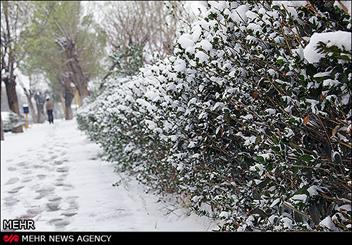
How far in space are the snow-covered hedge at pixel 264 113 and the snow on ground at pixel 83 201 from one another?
0.79 meters

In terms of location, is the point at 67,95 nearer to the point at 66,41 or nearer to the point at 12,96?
the point at 66,41

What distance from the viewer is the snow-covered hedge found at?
1755 mm

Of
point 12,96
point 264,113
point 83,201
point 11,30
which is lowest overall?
point 83,201

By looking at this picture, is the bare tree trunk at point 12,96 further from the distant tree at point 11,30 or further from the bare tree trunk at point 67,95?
the bare tree trunk at point 67,95

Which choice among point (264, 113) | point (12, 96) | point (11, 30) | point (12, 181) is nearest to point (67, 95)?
point (12, 96)

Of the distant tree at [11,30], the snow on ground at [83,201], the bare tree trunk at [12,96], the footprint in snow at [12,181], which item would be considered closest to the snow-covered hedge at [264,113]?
the snow on ground at [83,201]

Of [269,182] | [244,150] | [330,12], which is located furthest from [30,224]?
[330,12]

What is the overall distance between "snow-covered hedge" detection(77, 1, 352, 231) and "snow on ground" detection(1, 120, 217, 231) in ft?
2.58

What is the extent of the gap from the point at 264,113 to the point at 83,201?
12.9 feet

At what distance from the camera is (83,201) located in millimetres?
5621

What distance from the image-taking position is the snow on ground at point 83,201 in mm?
4414

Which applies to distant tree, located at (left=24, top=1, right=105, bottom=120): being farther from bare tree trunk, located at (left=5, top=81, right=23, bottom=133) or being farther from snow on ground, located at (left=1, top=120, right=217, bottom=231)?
snow on ground, located at (left=1, top=120, right=217, bottom=231)

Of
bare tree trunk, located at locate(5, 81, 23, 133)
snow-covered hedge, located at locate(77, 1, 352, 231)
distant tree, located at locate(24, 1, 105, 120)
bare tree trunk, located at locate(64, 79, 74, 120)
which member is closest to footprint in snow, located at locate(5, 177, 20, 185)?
snow-covered hedge, located at locate(77, 1, 352, 231)

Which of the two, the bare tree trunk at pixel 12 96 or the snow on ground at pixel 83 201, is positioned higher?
the bare tree trunk at pixel 12 96
